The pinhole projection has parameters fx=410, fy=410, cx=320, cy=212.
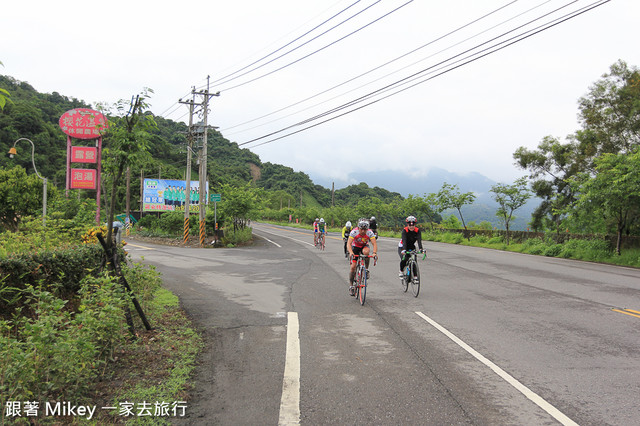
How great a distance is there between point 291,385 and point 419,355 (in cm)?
186

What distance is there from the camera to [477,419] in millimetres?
3605

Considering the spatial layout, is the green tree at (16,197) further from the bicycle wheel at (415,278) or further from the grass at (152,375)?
the bicycle wheel at (415,278)

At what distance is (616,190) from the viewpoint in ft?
59.4

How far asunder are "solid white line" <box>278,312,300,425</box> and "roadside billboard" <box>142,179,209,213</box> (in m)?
36.3

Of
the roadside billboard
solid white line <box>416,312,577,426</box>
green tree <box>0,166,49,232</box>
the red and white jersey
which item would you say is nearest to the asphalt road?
solid white line <box>416,312,577,426</box>

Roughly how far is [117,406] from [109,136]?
354 centimetres

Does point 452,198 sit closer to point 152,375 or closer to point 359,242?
point 359,242

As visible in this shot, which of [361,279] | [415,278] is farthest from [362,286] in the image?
[415,278]

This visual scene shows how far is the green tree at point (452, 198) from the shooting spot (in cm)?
3659

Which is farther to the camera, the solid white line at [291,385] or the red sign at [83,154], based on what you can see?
the red sign at [83,154]

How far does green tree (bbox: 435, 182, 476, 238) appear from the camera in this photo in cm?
3659

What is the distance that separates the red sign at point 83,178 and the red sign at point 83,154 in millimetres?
876

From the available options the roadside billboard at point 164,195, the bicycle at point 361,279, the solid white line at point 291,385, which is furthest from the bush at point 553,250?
the roadside billboard at point 164,195

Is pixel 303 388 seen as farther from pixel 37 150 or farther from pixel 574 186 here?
pixel 37 150
